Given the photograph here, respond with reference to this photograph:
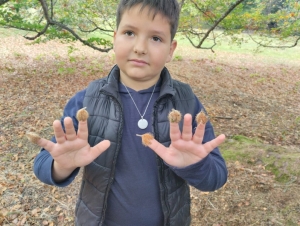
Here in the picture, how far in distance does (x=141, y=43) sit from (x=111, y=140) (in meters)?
0.53

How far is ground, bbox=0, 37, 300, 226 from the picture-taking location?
2.95 metres

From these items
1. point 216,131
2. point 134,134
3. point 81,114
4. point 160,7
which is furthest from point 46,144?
point 216,131

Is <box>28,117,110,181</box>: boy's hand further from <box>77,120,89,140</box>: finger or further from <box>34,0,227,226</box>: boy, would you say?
<box>34,0,227,226</box>: boy

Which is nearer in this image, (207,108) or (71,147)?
(71,147)

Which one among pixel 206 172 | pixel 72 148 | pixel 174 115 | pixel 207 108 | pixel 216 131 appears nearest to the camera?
pixel 174 115

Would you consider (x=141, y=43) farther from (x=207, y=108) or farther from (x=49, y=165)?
(x=207, y=108)

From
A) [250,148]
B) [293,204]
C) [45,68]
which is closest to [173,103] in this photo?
[293,204]

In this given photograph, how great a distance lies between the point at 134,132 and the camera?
1460mm

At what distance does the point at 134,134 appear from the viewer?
4.78 feet

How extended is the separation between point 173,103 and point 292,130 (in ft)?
16.7

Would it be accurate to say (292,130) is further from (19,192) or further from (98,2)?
(98,2)

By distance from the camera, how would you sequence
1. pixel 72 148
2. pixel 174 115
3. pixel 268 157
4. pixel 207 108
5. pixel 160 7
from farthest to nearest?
pixel 207 108
pixel 268 157
pixel 160 7
pixel 72 148
pixel 174 115

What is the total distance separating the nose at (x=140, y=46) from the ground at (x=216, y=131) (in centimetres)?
219

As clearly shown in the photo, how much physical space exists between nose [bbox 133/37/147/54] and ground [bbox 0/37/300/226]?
86.4 inches
